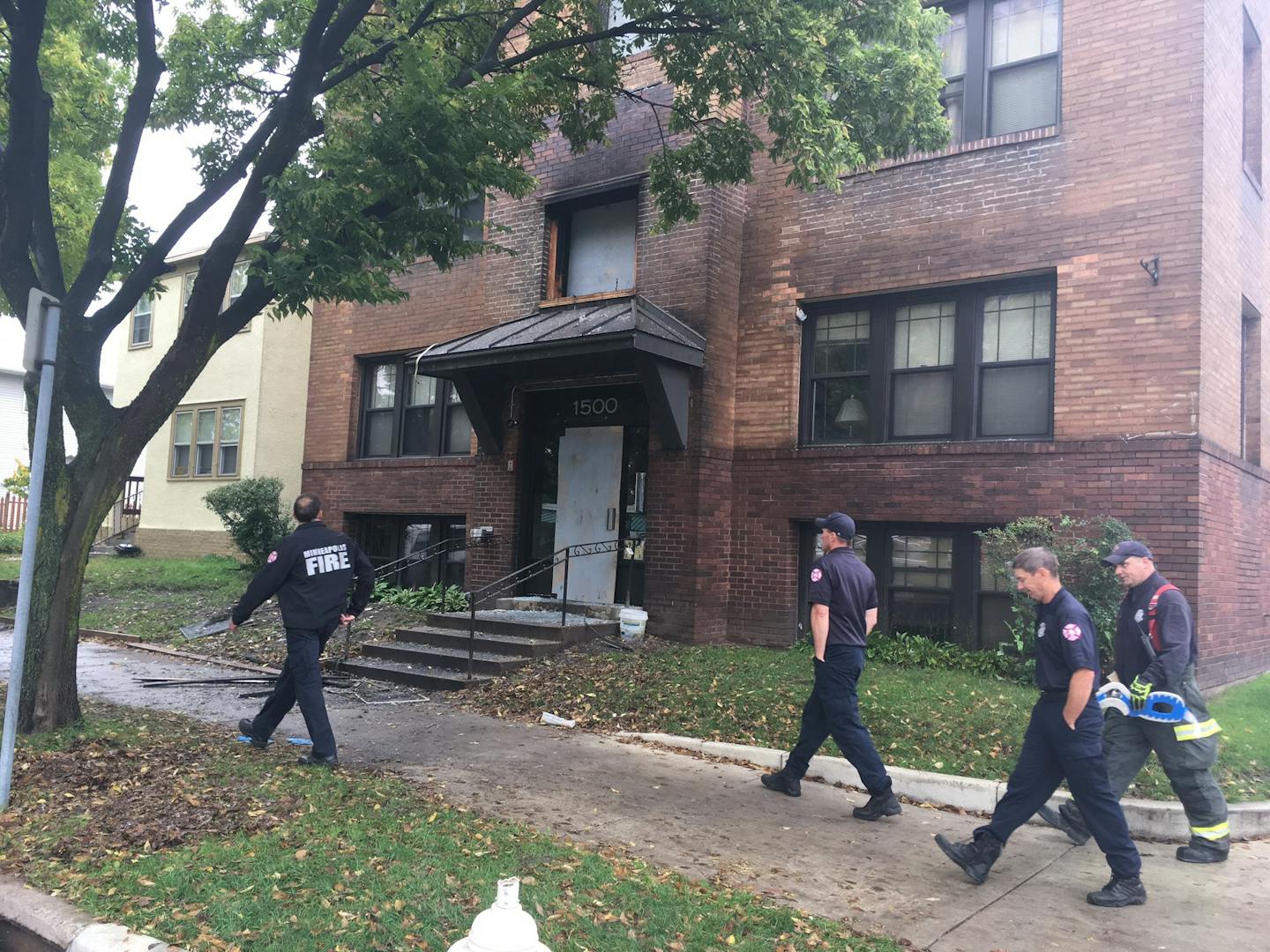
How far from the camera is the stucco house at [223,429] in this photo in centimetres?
1897

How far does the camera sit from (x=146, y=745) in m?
6.67

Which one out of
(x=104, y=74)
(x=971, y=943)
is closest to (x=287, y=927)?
(x=971, y=943)

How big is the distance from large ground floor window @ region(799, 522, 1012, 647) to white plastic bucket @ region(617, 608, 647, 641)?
6.23 feet

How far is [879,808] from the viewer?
19.6 feet

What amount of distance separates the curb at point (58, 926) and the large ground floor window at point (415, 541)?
31.0ft

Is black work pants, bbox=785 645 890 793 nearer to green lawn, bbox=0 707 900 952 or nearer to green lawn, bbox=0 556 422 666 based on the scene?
green lawn, bbox=0 707 900 952

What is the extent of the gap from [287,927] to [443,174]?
5386 mm

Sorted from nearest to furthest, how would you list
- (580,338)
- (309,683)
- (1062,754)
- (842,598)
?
(1062,754)
(842,598)
(309,683)
(580,338)

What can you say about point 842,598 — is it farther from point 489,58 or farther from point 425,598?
point 425,598

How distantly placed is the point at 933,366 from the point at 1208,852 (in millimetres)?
6249

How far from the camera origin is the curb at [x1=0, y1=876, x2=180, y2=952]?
3.76 metres

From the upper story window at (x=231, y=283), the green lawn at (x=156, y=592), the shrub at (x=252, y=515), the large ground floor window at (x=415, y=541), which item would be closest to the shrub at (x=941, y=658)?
the large ground floor window at (x=415, y=541)

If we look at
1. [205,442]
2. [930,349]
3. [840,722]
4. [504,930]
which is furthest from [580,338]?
[205,442]

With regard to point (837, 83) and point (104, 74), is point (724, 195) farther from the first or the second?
point (104, 74)
